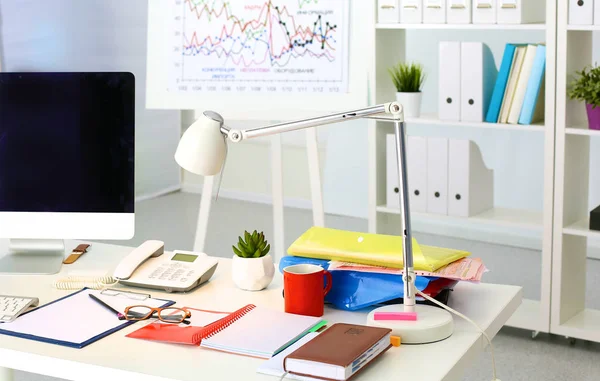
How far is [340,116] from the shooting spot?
4.94 ft

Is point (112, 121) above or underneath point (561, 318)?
above

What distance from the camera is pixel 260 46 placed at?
2.96 meters

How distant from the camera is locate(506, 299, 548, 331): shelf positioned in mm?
3145

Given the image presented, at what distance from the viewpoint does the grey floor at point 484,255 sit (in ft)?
9.56

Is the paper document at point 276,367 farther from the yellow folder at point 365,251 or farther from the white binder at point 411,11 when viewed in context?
the white binder at point 411,11

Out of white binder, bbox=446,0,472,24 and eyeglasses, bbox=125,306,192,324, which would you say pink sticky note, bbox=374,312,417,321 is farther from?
white binder, bbox=446,0,472,24

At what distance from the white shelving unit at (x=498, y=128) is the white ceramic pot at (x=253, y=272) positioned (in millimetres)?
1508

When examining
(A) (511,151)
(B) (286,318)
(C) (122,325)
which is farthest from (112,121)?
(A) (511,151)

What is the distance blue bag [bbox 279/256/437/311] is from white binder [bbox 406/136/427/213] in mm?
1656

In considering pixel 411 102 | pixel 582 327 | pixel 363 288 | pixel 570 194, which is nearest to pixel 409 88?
pixel 411 102

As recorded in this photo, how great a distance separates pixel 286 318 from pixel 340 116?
40 centimetres

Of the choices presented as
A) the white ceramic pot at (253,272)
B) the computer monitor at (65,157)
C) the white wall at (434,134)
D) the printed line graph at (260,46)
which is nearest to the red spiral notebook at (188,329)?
the white ceramic pot at (253,272)

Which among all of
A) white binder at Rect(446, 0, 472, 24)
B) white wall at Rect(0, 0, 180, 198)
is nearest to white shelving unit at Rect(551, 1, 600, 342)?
white binder at Rect(446, 0, 472, 24)

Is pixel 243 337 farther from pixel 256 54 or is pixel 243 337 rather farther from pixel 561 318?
pixel 561 318
